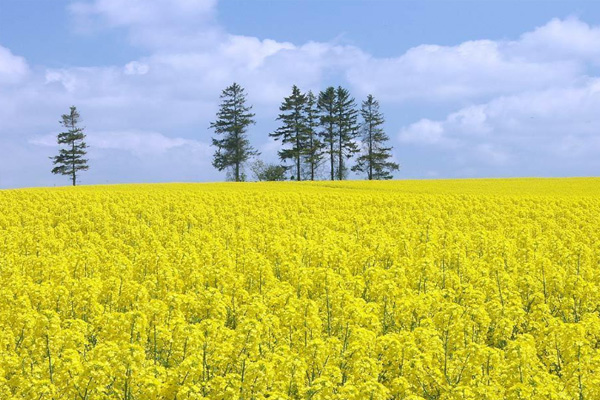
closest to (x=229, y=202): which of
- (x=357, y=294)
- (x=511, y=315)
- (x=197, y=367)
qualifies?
(x=357, y=294)

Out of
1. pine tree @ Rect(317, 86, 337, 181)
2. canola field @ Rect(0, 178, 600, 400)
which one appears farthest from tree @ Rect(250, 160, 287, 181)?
canola field @ Rect(0, 178, 600, 400)

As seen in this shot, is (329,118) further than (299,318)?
Yes

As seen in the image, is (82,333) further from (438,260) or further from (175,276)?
(438,260)

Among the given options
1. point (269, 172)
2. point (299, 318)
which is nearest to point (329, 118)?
point (269, 172)

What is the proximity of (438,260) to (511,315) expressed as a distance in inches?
328

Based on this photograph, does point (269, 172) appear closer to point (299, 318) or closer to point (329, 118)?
point (329, 118)

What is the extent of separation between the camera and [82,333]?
35.0 ft

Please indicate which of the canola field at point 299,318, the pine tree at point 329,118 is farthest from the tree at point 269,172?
the canola field at point 299,318

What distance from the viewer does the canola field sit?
8594 mm

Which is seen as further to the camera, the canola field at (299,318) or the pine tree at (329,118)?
the pine tree at (329,118)

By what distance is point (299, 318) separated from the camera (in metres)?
11.7

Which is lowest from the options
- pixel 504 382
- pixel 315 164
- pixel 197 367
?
pixel 504 382

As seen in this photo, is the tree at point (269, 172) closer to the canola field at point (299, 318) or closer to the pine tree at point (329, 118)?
the pine tree at point (329, 118)

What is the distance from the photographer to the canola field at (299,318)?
8.59m
